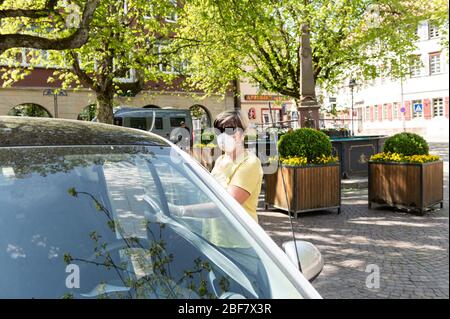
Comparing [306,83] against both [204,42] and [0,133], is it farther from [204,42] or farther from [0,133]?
[0,133]

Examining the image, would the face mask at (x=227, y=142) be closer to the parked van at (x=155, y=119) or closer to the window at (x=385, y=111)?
the parked van at (x=155, y=119)

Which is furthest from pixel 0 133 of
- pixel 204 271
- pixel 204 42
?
pixel 204 42

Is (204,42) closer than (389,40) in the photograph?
Yes

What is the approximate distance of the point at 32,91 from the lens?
1192 inches

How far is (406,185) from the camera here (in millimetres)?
9156

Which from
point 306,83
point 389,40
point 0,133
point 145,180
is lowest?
point 145,180

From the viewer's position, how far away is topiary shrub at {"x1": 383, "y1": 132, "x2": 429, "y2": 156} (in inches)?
367

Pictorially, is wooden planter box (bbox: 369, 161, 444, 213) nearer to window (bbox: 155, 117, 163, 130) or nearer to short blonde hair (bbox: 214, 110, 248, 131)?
short blonde hair (bbox: 214, 110, 248, 131)

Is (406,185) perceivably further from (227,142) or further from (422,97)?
(422,97)

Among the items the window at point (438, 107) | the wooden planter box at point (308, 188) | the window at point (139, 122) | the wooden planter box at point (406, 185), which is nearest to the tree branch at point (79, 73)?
the wooden planter box at point (308, 188)

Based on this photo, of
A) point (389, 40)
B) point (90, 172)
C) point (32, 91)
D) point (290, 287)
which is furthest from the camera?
point (32, 91)

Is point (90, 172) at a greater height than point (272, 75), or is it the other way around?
point (272, 75)

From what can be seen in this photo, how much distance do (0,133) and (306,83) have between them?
1442cm

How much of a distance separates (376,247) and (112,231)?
205 inches
